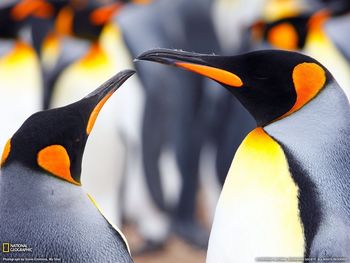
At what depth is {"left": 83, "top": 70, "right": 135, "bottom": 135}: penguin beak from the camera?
228 centimetres

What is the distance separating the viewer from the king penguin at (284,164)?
2170mm

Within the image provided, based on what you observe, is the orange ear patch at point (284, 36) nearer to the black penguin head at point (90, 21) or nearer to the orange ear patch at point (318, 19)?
the orange ear patch at point (318, 19)

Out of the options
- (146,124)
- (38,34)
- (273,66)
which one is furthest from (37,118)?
(38,34)

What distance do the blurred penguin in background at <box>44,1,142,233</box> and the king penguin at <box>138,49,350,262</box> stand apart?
2446 millimetres

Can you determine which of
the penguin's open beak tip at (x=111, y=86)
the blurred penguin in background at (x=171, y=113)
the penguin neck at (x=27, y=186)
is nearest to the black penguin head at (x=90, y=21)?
the blurred penguin in background at (x=171, y=113)

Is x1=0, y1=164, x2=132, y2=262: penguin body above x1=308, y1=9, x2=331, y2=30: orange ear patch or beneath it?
→ beneath

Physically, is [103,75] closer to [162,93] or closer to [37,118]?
[162,93]

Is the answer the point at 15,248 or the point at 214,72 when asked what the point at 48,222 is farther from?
the point at 214,72

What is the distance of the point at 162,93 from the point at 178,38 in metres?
0.56

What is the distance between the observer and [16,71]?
4594 millimetres

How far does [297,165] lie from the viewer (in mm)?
2211

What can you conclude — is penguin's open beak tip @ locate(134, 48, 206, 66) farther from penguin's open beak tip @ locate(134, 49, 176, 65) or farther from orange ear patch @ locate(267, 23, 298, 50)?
orange ear patch @ locate(267, 23, 298, 50)

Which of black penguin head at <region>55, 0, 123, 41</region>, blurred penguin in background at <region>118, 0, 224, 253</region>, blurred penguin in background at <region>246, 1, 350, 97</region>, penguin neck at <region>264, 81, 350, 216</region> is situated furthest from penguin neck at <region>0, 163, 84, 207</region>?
blurred penguin in background at <region>118, 0, 224, 253</region>

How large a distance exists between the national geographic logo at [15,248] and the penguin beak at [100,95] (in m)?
0.32
